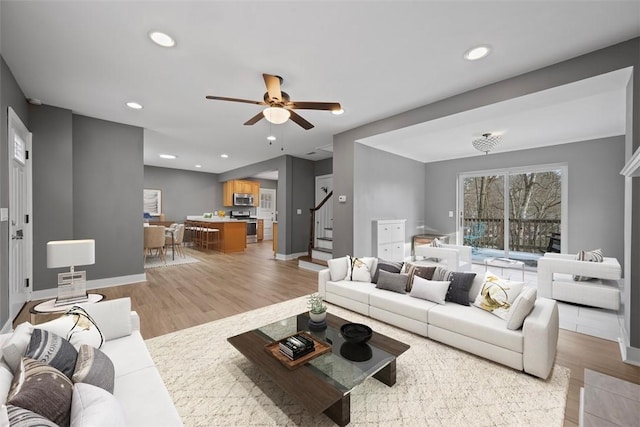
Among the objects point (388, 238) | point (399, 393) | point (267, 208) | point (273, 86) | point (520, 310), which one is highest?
point (273, 86)

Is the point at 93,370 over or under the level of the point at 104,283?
over

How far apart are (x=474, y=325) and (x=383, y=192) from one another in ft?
12.1

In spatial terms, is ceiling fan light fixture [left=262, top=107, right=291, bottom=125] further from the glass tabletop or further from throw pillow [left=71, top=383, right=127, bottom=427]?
throw pillow [left=71, top=383, right=127, bottom=427]

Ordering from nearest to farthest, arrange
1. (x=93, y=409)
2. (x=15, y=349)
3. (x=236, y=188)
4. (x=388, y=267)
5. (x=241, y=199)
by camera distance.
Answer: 1. (x=93, y=409)
2. (x=15, y=349)
3. (x=388, y=267)
4. (x=236, y=188)
5. (x=241, y=199)

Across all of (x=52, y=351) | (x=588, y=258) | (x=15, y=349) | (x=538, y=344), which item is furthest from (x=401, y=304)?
(x=588, y=258)

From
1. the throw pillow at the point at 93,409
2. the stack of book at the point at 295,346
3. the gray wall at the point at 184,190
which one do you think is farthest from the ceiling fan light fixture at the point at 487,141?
the gray wall at the point at 184,190

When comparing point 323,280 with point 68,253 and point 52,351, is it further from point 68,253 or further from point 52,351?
point 52,351

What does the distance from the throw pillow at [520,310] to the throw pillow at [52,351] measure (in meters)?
3.01

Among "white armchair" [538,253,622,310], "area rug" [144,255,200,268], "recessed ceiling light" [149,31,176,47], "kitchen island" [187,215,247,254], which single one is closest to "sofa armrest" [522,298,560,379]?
"white armchair" [538,253,622,310]

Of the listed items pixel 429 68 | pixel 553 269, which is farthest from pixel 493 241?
pixel 429 68

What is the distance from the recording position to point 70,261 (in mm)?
2340

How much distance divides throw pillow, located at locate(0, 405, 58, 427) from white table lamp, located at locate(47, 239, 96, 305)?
1.75 meters

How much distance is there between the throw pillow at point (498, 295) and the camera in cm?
251

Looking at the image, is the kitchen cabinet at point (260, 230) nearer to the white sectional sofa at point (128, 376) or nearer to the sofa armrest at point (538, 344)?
the white sectional sofa at point (128, 376)
